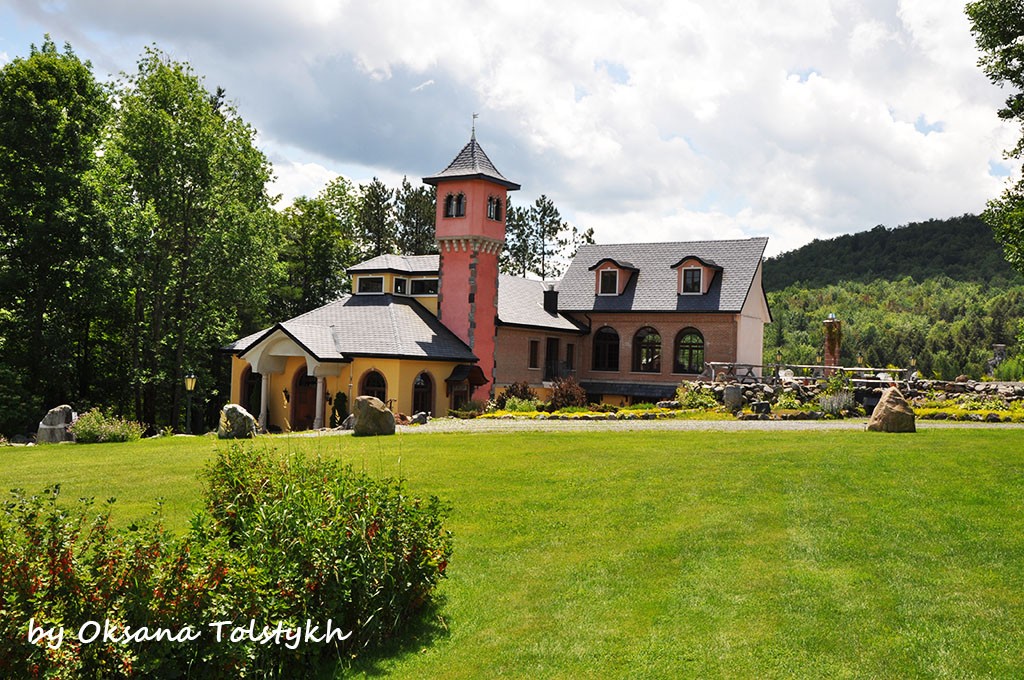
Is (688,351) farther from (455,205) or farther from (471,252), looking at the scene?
(455,205)

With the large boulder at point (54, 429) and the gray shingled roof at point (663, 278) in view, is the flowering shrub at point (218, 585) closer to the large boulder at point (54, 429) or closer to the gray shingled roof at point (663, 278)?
the large boulder at point (54, 429)

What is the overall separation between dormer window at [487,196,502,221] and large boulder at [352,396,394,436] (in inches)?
656

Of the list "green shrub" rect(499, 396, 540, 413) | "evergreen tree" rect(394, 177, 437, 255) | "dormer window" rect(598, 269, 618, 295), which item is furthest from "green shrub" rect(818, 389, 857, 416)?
"evergreen tree" rect(394, 177, 437, 255)

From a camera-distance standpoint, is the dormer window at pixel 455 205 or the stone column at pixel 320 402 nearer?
the stone column at pixel 320 402

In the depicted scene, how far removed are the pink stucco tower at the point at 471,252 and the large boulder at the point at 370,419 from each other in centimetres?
1394

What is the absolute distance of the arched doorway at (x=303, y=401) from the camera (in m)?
32.9

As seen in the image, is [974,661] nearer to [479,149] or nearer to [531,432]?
[531,432]

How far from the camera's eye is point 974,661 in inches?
263

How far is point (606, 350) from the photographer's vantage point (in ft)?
135

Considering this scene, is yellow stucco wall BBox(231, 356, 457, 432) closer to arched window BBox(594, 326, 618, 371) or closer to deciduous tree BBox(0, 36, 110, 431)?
deciduous tree BBox(0, 36, 110, 431)

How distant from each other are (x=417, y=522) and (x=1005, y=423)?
1958 cm

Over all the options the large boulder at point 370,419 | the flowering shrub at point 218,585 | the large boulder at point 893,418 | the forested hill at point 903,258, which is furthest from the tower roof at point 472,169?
the forested hill at point 903,258

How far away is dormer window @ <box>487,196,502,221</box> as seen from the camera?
36.3m

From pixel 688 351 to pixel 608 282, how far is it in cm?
536
